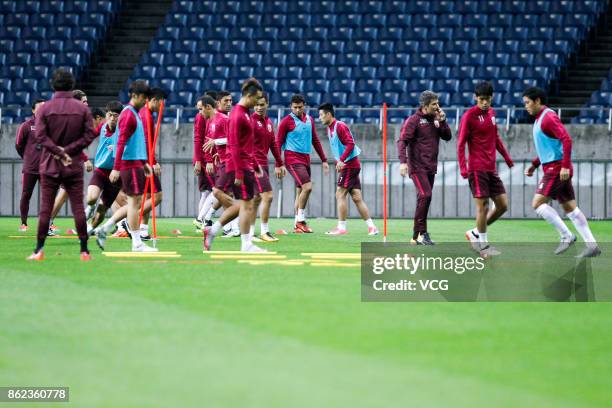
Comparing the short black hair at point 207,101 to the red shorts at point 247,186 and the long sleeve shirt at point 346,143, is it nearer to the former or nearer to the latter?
the long sleeve shirt at point 346,143

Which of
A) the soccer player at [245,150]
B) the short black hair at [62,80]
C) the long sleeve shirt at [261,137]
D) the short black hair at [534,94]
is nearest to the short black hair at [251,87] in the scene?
the soccer player at [245,150]

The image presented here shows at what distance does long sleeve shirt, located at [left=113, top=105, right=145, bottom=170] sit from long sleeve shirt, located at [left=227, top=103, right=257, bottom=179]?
114 cm

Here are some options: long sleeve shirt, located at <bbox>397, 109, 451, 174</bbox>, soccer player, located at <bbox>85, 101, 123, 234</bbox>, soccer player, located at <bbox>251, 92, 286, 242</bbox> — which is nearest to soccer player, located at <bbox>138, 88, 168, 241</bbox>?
soccer player, located at <bbox>85, 101, 123, 234</bbox>

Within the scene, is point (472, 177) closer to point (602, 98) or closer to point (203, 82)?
point (602, 98)

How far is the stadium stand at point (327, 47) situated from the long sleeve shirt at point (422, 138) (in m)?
11.8

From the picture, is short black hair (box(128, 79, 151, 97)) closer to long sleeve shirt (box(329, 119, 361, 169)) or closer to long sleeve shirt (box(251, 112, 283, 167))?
long sleeve shirt (box(251, 112, 283, 167))

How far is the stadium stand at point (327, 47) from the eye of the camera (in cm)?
2889

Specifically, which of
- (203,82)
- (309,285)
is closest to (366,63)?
(203,82)

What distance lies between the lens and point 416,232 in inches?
599

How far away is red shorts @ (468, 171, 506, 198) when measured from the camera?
13.5m

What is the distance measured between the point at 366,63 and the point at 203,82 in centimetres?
409

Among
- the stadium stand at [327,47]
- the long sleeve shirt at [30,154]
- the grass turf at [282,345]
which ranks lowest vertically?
the grass turf at [282,345]

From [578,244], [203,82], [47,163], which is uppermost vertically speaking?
[203,82]

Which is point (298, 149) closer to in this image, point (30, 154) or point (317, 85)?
point (30, 154)
